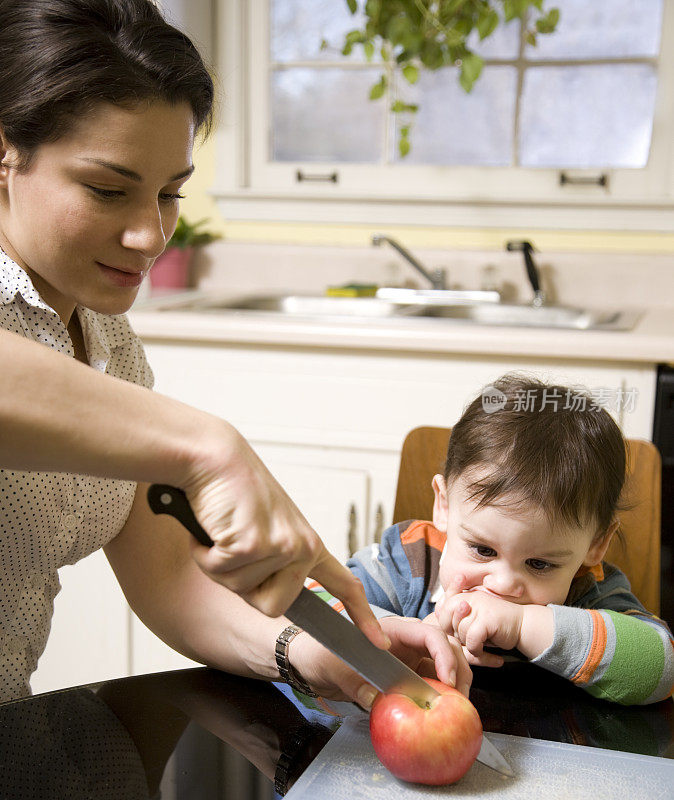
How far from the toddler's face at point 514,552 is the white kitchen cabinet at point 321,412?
0.81 meters

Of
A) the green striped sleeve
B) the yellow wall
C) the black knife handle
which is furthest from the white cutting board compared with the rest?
the yellow wall

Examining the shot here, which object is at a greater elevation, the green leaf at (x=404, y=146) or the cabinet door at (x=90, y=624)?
the green leaf at (x=404, y=146)

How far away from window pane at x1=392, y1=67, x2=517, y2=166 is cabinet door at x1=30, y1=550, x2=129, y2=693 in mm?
1372

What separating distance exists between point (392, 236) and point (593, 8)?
755 mm

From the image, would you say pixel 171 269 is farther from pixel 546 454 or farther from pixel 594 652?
pixel 594 652

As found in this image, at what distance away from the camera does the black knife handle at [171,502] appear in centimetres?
58

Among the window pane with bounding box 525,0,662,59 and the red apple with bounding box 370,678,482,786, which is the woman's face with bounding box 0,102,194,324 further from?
the window pane with bounding box 525,0,662,59

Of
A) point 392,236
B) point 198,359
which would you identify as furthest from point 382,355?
point 392,236

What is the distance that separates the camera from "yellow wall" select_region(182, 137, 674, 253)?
90.9 inches

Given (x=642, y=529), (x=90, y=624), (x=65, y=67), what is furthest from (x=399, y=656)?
(x=90, y=624)

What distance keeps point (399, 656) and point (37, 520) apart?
0.42 meters

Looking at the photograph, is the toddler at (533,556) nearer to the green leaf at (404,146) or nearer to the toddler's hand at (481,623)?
the toddler's hand at (481,623)

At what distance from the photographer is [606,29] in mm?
2287

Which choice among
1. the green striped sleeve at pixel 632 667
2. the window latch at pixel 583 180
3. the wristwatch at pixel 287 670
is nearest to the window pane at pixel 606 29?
the window latch at pixel 583 180
